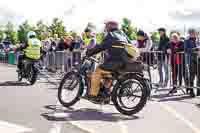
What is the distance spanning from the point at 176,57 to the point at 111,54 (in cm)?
366

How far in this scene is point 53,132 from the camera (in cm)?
791

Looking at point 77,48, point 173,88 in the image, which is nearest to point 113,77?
point 173,88

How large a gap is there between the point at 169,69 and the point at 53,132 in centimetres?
659

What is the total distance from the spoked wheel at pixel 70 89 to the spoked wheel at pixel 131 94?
0.93m

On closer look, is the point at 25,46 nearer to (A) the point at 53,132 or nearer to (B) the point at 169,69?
(B) the point at 169,69

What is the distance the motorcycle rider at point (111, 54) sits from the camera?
383 inches

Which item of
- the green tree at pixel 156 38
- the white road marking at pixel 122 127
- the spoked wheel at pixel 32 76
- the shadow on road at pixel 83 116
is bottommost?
the white road marking at pixel 122 127

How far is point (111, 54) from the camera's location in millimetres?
9773

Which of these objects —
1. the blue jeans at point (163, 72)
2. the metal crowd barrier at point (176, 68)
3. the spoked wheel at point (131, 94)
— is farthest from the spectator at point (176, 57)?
the spoked wheel at point (131, 94)

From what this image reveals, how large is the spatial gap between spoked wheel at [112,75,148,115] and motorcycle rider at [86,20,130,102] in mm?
379

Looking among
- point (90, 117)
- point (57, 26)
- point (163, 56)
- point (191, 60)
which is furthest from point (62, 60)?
point (57, 26)

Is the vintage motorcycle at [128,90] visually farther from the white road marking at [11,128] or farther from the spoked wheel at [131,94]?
the white road marking at [11,128]

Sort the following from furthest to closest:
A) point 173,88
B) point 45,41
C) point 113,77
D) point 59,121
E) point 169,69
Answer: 1. point 45,41
2. point 169,69
3. point 173,88
4. point 113,77
5. point 59,121

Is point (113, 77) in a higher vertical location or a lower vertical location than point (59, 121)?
higher
